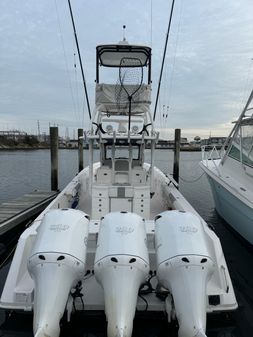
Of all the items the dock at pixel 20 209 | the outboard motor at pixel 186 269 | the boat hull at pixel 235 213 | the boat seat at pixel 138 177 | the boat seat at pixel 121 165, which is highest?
the boat seat at pixel 121 165

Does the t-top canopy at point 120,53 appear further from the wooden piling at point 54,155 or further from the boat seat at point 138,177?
the wooden piling at point 54,155

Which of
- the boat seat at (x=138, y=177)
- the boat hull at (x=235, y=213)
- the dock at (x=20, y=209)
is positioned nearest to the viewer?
the boat hull at (x=235, y=213)

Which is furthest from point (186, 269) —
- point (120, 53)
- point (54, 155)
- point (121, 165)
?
point (54, 155)

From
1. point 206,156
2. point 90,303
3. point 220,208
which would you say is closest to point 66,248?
point 90,303

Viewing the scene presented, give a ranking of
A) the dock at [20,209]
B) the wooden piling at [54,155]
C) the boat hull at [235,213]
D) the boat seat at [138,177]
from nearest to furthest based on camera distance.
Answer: the boat hull at [235,213], the boat seat at [138,177], the dock at [20,209], the wooden piling at [54,155]

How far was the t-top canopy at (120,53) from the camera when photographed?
24.7 ft

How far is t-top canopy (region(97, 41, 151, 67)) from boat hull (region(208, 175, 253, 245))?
366 cm

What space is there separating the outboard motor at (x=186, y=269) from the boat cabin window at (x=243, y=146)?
4114 millimetres

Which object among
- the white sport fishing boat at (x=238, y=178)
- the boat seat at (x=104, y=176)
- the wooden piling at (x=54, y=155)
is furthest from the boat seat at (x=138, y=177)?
the wooden piling at (x=54, y=155)

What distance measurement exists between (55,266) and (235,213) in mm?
5241

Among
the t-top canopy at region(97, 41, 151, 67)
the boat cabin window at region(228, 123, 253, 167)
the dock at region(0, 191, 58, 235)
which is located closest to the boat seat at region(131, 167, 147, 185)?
the boat cabin window at region(228, 123, 253, 167)

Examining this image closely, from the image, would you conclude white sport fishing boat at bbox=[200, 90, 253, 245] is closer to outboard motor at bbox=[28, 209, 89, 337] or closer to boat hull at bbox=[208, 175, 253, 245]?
boat hull at bbox=[208, 175, 253, 245]

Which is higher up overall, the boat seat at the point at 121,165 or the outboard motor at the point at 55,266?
the boat seat at the point at 121,165

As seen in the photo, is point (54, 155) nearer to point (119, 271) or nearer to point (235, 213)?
point (235, 213)
